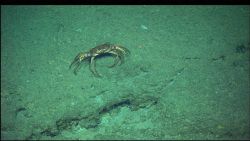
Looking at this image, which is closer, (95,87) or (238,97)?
(238,97)

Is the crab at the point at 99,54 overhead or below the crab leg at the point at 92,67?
overhead

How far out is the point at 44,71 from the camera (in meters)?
5.20

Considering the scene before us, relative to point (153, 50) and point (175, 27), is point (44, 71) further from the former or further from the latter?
point (175, 27)

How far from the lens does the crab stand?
17.1 feet

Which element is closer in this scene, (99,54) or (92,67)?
A: (92,67)

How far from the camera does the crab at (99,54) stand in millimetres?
5203

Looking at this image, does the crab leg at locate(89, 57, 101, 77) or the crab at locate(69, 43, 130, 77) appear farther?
the crab at locate(69, 43, 130, 77)

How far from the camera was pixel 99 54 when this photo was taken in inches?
209

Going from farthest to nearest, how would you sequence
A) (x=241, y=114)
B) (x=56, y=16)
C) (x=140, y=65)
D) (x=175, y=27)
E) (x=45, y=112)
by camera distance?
(x=56, y=16) → (x=175, y=27) → (x=140, y=65) → (x=45, y=112) → (x=241, y=114)

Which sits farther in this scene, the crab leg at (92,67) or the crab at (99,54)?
the crab at (99,54)

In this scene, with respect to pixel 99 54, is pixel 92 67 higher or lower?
lower

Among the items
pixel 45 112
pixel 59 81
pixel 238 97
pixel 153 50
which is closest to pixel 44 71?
pixel 59 81

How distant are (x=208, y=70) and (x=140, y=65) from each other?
1.16 metres

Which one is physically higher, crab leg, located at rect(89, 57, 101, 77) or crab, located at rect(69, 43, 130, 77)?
crab, located at rect(69, 43, 130, 77)
